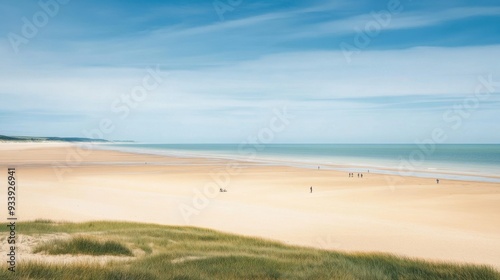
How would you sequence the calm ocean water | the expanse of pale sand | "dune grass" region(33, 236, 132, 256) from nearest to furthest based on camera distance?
"dune grass" region(33, 236, 132, 256), the expanse of pale sand, the calm ocean water

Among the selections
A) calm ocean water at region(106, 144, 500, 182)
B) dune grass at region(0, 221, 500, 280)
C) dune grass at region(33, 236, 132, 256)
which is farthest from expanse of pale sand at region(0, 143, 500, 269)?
calm ocean water at region(106, 144, 500, 182)

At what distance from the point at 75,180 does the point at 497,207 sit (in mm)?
35475

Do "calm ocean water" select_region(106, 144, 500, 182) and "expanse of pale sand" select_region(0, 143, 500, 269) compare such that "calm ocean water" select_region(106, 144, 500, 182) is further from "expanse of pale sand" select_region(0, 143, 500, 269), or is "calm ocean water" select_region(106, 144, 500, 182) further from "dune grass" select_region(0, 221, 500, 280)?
"dune grass" select_region(0, 221, 500, 280)

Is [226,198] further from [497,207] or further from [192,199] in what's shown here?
[497,207]

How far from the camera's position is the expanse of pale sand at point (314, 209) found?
60.5 feet

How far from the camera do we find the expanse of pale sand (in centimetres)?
1844

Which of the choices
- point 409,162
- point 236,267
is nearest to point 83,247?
point 236,267

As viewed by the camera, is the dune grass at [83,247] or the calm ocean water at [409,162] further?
the calm ocean water at [409,162]

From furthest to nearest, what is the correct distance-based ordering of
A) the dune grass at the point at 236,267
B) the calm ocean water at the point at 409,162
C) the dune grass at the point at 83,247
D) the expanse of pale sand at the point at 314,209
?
the calm ocean water at the point at 409,162, the expanse of pale sand at the point at 314,209, the dune grass at the point at 83,247, the dune grass at the point at 236,267

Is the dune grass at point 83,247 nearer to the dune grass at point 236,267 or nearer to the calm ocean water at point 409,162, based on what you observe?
the dune grass at point 236,267

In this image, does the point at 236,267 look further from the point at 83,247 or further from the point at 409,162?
the point at 409,162

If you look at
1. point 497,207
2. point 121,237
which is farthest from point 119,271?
point 497,207

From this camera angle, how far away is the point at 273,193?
35.8 m

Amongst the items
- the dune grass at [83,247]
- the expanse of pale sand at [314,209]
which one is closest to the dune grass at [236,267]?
the dune grass at [83,247]
